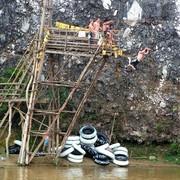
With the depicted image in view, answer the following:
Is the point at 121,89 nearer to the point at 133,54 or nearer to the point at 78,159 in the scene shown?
the point at 133,54

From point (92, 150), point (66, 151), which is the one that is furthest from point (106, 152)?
point (66, 151)

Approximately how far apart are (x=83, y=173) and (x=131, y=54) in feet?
17.3

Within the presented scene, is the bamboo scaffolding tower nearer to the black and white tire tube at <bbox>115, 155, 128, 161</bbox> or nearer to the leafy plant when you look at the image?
the black and white tire tube at <bbox>115, 155, 128, 161</bbox>

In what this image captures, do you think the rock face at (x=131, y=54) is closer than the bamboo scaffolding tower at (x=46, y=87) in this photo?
No

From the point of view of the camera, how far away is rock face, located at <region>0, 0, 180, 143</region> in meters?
16.7

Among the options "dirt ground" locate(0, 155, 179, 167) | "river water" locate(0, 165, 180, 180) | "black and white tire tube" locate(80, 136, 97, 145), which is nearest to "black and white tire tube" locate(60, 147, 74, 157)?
"dirt ground" locate(0, 155, 179, 167)

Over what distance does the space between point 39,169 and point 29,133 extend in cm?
91

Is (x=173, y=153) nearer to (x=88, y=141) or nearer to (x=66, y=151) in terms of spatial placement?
(x=88, y=141)

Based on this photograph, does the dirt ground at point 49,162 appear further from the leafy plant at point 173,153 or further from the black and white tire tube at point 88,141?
the leafy plant at point 173,153

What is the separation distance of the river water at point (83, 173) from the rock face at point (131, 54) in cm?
260

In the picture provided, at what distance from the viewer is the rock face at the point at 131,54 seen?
1669cm

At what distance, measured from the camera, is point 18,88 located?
1476 centimetres

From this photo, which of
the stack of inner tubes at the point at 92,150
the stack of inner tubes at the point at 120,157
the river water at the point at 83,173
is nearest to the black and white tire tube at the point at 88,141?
the stack of inner tubes at the point at 92,150

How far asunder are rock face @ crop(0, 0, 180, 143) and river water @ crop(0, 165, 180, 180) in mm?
2604
